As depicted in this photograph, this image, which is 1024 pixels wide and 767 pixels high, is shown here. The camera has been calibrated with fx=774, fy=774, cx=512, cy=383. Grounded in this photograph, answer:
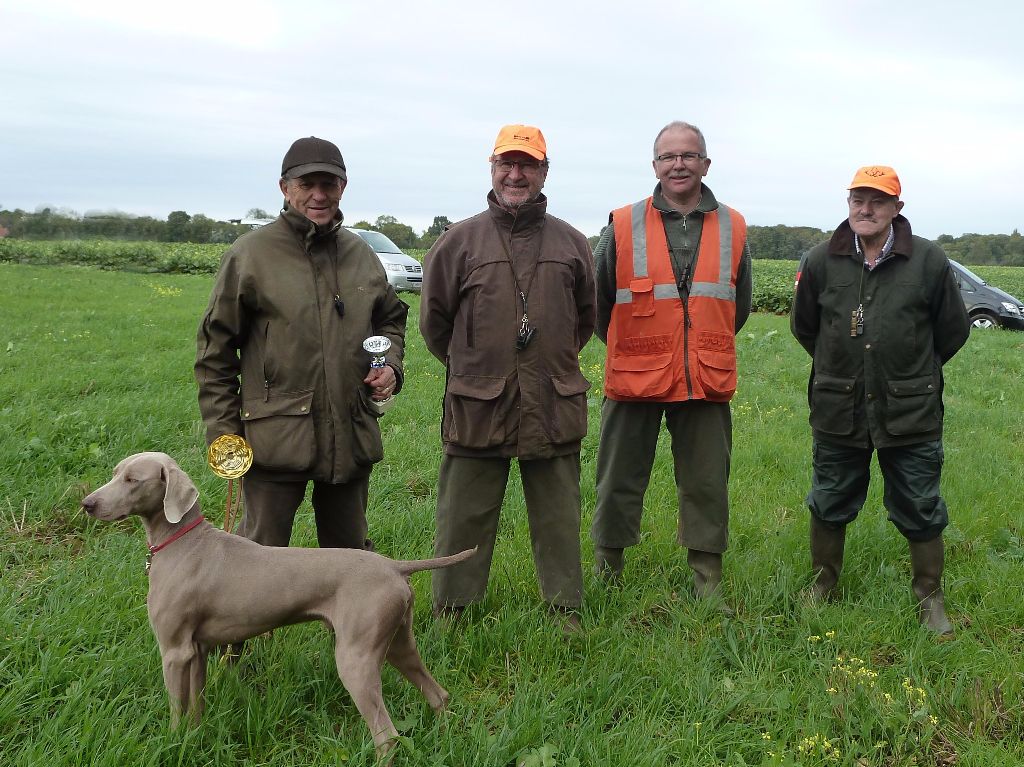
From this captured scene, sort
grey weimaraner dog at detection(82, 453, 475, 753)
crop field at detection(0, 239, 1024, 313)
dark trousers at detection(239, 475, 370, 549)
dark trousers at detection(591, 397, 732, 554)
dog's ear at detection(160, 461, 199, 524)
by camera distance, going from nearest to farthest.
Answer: grey weimaraner dog at detection(82, 453, 475, 753) → dog's ear at detection(160, 461, 199, 524) → dark trousers at detection(239, 475, 370, 549) → dark trousers at detection(591, 397, 732, 554) → crop field at detection(0, 239, 1024, 313)

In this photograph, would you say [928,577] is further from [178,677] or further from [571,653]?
[178,677]

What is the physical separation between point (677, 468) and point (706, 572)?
1.97 ft

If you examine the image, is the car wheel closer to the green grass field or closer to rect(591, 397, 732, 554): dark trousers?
the green grass field

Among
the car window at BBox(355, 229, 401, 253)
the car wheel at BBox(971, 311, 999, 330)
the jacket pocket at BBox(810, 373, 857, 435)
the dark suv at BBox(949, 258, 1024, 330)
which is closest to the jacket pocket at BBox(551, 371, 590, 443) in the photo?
the jacket pocket at BBox(810, 373, 857, 435)

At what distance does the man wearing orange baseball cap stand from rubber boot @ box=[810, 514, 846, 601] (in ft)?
0.38

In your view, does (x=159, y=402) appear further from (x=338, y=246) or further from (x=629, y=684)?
(x=629, y=684)

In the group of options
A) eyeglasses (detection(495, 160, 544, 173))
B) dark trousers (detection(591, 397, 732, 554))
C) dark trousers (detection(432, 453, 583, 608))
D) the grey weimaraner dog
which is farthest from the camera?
dark trousers (detection(591, 397, 732, 554))

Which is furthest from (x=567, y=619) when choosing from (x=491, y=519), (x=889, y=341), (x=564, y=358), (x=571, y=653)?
(x=889, y=341)

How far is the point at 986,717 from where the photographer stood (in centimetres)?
327

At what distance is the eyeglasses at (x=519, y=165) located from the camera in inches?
143

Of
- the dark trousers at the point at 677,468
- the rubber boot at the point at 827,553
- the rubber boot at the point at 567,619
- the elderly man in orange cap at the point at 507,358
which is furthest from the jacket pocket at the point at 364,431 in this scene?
the rubber boot at the point at 827,553

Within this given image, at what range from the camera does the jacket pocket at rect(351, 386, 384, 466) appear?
349cm

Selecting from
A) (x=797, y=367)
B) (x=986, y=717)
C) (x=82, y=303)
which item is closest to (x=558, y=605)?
(x=986, y=717)

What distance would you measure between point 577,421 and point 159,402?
5105mm
